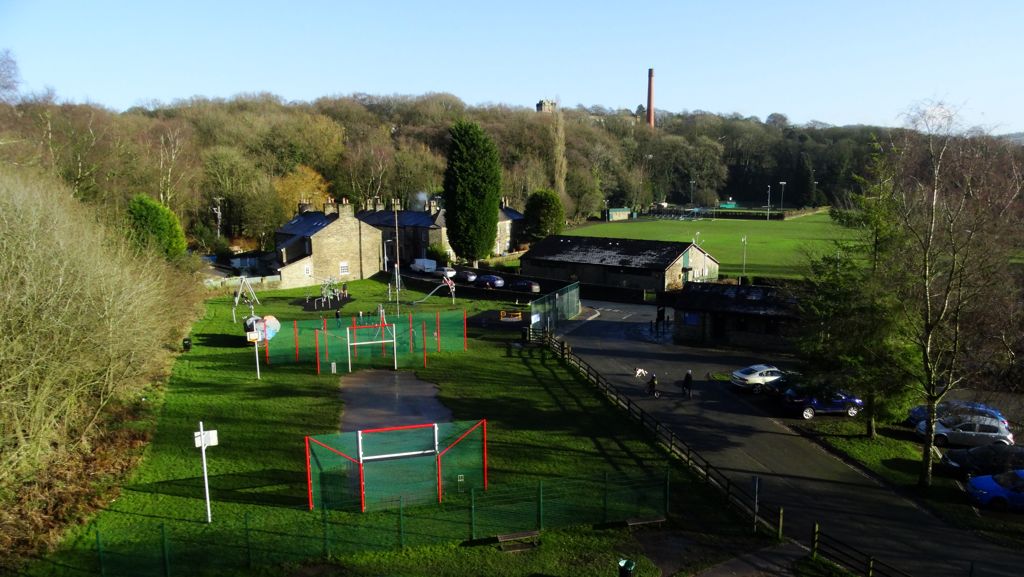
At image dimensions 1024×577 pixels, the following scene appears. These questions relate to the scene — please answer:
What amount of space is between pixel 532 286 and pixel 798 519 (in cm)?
3429

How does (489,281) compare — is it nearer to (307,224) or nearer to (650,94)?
(307,224)

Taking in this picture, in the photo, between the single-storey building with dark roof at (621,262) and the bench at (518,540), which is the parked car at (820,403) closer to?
the bench at (518,540)

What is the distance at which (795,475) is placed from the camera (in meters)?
21.1

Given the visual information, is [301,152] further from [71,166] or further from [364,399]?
[364,399]

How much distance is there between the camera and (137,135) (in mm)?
71062

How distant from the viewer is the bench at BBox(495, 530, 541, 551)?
16.2 metres

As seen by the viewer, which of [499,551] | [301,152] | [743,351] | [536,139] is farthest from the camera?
[536,139]

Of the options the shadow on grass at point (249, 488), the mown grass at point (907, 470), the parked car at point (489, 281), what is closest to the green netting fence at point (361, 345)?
the shadow on grass at point (249, 488)

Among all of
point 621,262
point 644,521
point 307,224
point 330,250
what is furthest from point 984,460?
point 307,224

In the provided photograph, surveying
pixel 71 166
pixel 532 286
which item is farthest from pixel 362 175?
pixel 532 286

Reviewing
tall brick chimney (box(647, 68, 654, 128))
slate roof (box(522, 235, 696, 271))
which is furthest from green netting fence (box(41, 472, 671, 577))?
tall brick chimney (box(647, 68, 654, 128))

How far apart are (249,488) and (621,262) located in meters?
37.9

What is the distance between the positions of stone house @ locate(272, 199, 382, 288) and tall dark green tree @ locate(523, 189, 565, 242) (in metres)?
17.7

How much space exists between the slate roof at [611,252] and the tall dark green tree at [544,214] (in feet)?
38.9
